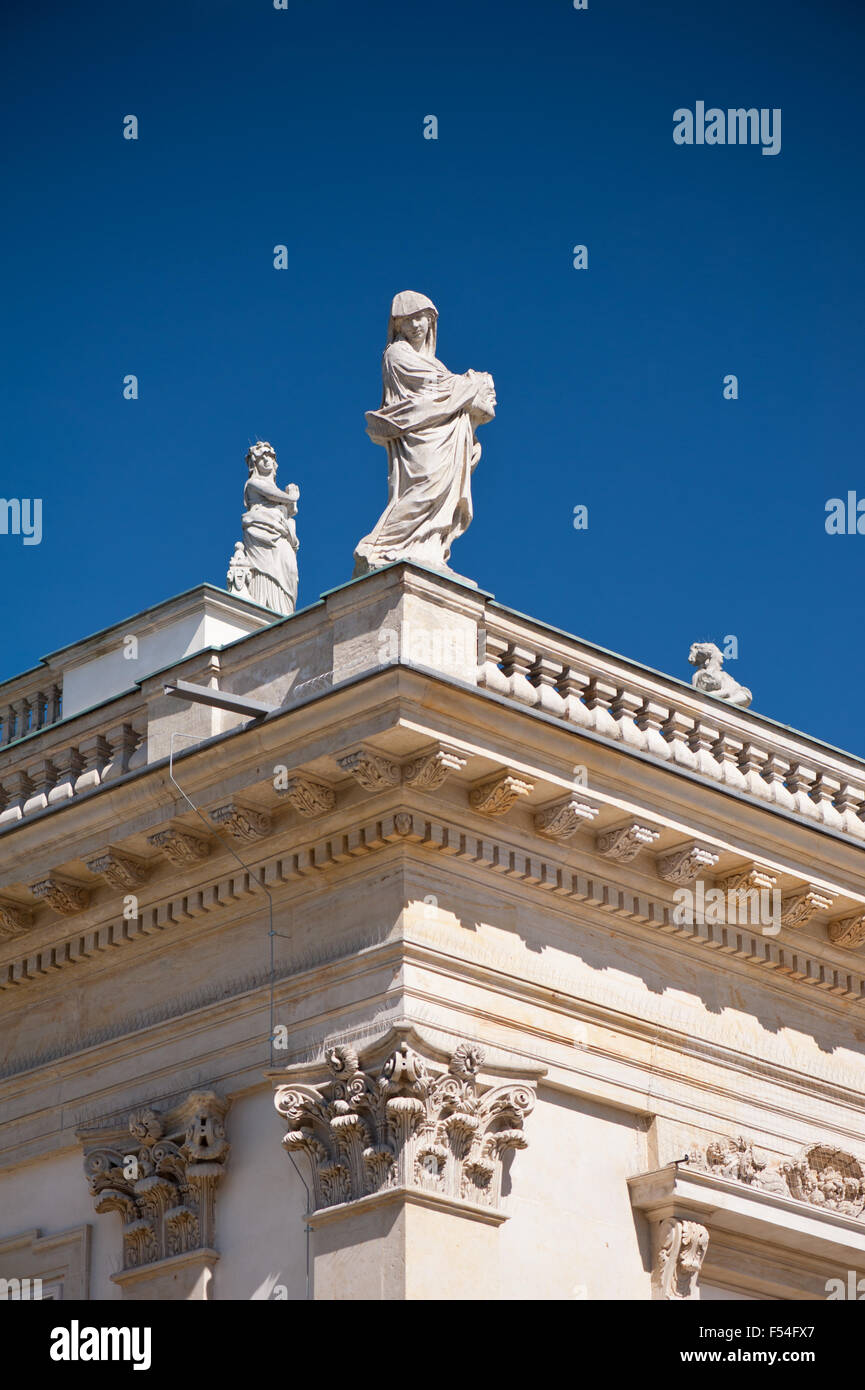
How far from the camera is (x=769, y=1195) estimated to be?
19.9m

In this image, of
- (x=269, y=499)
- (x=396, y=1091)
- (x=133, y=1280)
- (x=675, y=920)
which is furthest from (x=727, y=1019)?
(x=269, y=499)

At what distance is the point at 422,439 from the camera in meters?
19.8

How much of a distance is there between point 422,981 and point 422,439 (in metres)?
4.17

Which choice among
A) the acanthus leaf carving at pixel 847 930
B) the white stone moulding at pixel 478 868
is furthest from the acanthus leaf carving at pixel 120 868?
the acanthus leaf carving at pixel 847 930

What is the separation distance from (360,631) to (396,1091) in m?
3.27

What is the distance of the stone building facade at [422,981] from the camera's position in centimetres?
1811

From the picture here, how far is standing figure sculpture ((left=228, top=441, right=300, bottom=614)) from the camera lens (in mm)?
23641

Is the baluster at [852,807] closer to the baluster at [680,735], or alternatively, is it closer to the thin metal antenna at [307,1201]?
the baluster at [680,735]

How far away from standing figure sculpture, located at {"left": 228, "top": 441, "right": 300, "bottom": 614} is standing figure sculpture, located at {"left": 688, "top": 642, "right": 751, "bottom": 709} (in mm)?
3612

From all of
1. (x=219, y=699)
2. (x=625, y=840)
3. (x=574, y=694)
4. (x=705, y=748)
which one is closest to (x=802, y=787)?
(x=705, y=748)

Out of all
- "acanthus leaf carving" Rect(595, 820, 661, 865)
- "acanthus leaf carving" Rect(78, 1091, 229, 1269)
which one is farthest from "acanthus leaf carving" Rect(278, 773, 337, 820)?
"acanthus leaf carving" Rect(78, 1091, 229, 1269)

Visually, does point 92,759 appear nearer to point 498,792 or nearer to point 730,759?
point 498,792

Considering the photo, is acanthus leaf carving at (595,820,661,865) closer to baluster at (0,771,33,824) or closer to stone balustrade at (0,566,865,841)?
stone balustrade at (0,566,865,841)
